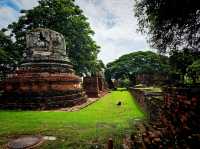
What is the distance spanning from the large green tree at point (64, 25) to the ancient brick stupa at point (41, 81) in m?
8.05

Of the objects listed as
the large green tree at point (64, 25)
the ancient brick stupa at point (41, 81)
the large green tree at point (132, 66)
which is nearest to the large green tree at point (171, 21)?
the ancient brick stupa at point (41, 81)

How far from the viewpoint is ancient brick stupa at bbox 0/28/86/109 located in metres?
11.7

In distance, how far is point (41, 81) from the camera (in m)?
12.1

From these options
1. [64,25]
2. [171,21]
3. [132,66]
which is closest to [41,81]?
[171,21]

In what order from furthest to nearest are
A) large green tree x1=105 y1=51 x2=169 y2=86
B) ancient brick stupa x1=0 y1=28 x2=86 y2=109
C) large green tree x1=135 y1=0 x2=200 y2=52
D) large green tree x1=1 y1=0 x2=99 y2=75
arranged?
large green tree x1=105 y1=51 x2=169 y2=86 < large green tree x1=1 y1=0 x2=99 y2=75 < ancient brick stupa x1=0 y1=28 x2=86 y2=109 < large green tree x1=135 y1=0 x2=200 y2=52

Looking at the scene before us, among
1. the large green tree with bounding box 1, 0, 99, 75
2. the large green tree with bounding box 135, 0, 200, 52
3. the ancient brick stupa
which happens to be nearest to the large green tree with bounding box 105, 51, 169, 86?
the large green tree with bounding box 1, 0, 99, 75

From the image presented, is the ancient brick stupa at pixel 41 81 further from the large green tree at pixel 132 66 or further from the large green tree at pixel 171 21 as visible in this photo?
the large green tree at pixel 132 66

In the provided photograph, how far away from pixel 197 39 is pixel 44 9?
20765mm

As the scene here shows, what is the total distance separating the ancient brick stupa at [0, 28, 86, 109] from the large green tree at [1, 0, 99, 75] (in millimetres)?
8052

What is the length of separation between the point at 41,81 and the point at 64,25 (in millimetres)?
12674

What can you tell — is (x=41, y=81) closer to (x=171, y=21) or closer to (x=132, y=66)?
(x=171, y=21)

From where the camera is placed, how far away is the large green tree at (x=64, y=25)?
76.1 ft

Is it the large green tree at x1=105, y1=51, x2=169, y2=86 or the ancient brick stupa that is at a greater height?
the large green tree at x1=105, y1=51, x2=169, y2=86

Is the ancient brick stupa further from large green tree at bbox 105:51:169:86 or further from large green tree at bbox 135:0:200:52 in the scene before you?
large green tree at bbox 105:51:169:86
